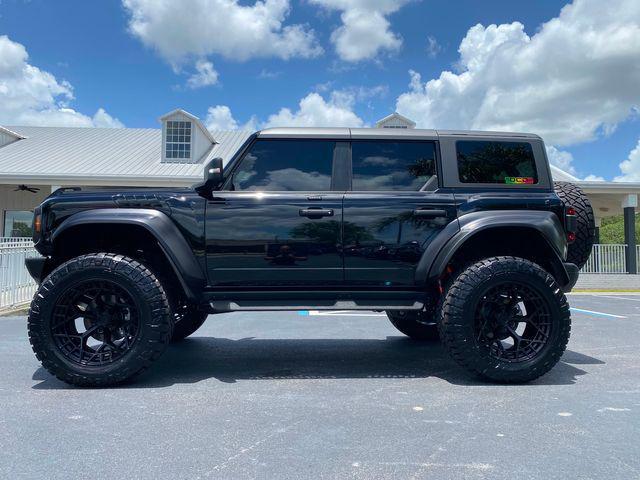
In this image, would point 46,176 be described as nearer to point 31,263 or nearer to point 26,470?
point 31,263

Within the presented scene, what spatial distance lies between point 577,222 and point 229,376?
317cm

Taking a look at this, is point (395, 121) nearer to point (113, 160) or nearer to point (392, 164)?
point (113, 160)

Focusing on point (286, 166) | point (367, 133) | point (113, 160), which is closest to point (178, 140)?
point (113, 160)

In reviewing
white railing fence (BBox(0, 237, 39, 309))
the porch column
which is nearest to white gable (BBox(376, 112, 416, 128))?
the porch column

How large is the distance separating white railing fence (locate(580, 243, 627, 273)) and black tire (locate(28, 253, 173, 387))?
56.2 ft

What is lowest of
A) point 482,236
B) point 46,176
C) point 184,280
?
point 184,280

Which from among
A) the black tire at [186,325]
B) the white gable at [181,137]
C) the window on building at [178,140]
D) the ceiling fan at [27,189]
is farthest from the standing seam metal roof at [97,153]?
the black tire at [186,325]

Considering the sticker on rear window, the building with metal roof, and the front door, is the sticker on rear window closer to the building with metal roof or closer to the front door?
the front door

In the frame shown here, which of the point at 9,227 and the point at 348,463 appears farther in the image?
the point at 9,227

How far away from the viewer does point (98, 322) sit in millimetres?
3465

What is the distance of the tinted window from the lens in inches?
150

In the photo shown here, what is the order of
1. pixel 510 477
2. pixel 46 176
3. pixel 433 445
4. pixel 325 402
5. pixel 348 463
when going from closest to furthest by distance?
pixel 510 477 → pixel 348 463 → pixel 433 445 → pixel 325 402 → pixel 46 176

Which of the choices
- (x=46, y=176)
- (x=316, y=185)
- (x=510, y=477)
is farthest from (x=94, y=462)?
(x=46, y=176)

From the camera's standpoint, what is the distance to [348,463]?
214cm
